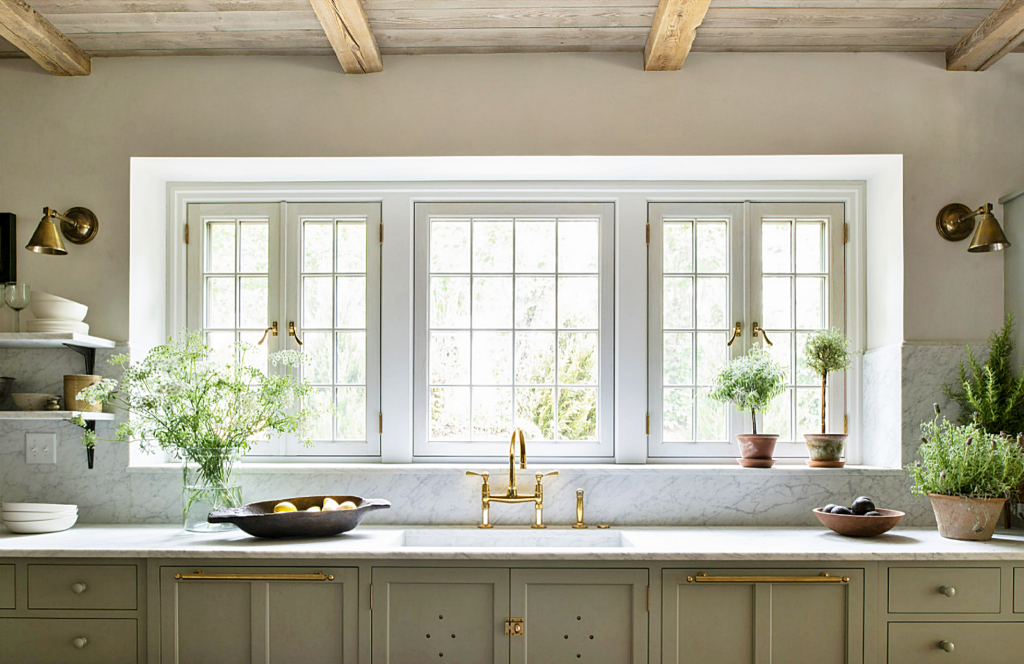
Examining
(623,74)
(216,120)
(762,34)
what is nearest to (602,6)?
(623,74)

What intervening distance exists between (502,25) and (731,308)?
156 cm

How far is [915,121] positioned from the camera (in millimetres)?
3184

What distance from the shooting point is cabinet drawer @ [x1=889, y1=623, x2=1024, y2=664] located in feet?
8.70

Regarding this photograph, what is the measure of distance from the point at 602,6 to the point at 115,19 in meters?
1.80

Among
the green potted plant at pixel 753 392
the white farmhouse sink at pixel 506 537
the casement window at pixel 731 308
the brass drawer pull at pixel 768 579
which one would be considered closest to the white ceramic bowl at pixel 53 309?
the white farmhouse sink at pixel 506 537

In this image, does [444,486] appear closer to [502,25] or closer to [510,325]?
[510,325]

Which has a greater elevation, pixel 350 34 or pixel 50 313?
pixel 350 34

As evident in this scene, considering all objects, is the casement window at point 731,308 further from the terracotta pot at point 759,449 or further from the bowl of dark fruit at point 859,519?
the bowl of dark fruit at point 859,519

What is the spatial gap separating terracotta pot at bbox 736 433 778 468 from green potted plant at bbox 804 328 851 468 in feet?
0.53

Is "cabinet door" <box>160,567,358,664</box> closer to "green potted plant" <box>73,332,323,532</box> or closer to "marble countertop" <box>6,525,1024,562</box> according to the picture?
"marble countertop" <box>6,525,1024,562</box>

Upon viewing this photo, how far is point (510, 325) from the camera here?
358 centimetres

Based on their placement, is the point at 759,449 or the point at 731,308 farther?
the point at 731,308

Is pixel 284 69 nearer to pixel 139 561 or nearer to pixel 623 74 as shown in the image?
pixel 623 74

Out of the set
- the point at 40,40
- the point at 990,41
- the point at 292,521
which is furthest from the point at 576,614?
the point at 40,40
